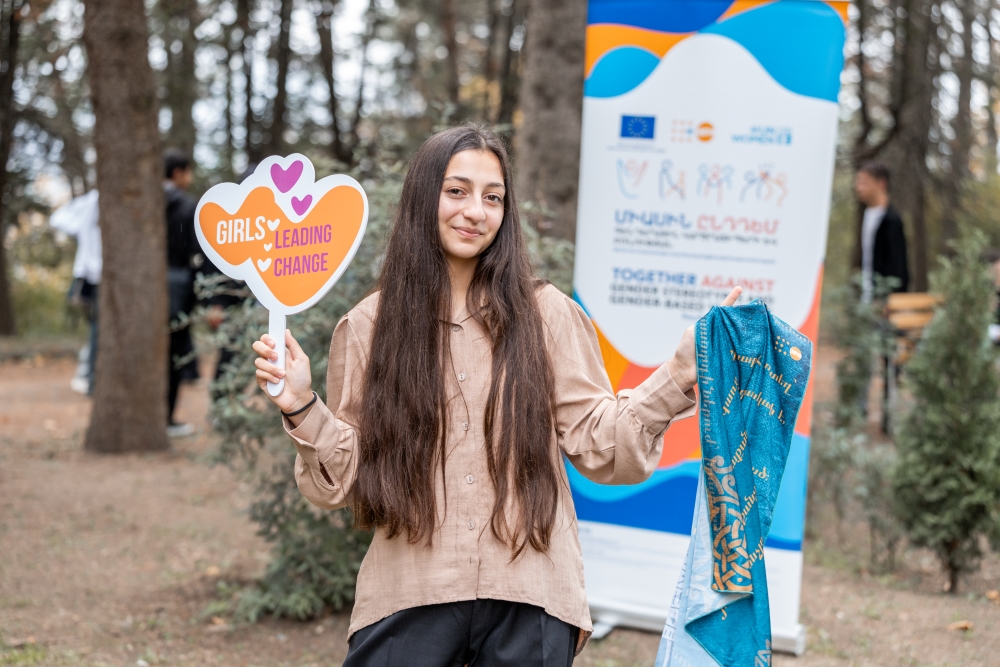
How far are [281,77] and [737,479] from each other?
14.2 metres

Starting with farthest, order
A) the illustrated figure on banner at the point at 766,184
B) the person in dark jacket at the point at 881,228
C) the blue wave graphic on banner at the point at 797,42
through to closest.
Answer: the person in dark jacket at the point at 881,228
the illustrated figure on banner at the point at 766,184
the blue wave graphic on banner at the point at 797,42

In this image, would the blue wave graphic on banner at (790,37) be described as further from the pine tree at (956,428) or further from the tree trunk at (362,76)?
the tree trunk at (362,76)

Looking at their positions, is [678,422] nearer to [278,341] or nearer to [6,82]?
[278,341]

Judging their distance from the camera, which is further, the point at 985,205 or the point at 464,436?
the point at 985,205

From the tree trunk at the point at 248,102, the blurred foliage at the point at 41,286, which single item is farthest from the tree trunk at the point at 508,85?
the blurred foliage at the point at 41,286

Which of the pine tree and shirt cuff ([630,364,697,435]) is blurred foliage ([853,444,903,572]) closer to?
the pine tree

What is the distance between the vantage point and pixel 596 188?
394 centimetres

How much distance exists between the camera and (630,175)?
388 cm

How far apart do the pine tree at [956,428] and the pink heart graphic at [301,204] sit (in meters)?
3.34

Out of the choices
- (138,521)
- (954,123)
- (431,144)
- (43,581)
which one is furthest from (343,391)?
(954,123)

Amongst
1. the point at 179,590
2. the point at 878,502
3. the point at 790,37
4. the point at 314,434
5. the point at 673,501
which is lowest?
the point at 179,590

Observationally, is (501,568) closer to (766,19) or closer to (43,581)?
(766,19)

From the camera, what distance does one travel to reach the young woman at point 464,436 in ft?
6.74

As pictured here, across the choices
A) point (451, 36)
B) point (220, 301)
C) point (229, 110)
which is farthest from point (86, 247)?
point (229, 110)
